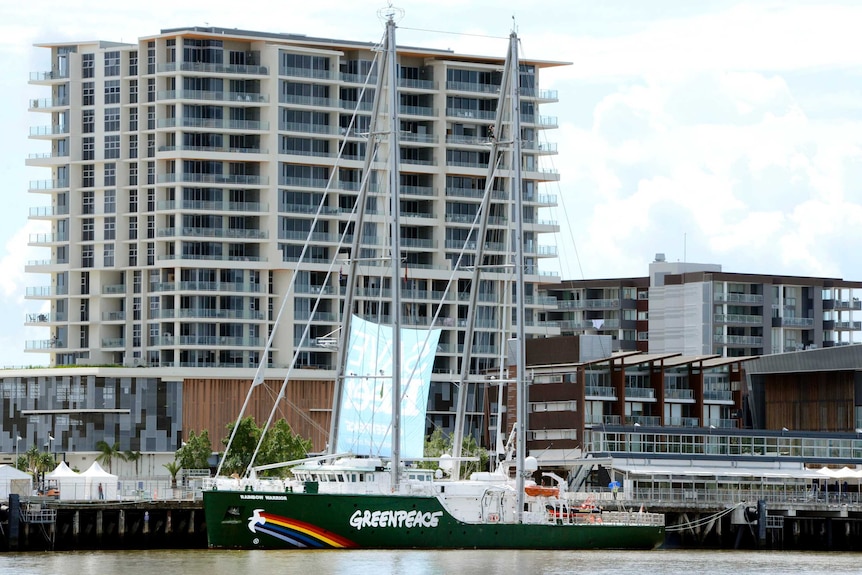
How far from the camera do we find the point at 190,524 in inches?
4215

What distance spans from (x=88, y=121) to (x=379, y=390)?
80.6 m

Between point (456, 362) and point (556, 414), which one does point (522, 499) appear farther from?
point (456, 362)

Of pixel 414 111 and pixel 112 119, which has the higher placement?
pixel 414 111

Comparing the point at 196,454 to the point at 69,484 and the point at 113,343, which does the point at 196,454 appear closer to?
the point at 69,484

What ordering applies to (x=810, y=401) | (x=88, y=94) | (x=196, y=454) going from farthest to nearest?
(x=88, y=94), (x=810, y=401), (x=196, y=454)

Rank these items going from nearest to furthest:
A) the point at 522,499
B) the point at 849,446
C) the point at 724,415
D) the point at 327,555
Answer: the point at 327,555
the point at 522,499
the point at 849,446
the point at 724,415

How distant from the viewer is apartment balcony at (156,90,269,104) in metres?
166

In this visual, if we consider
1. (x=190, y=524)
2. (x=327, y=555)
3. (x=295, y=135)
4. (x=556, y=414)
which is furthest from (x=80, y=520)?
(x=295, y=135)

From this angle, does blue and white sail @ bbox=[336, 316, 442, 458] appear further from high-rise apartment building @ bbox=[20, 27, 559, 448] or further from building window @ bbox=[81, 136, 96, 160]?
building window @ bbox=[81, 136, 96, 160]

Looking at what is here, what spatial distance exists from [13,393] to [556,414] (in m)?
54.1

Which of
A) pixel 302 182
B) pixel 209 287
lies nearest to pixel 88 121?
pixel 209 287

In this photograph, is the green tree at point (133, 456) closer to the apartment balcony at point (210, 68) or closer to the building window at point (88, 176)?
the building window at point (88, 176)

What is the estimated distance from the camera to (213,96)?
167000 millimetres

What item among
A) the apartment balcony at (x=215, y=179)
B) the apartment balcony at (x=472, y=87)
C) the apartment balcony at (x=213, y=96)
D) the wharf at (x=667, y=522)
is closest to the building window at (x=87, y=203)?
the apartment balcony at (x=215, y=179)
